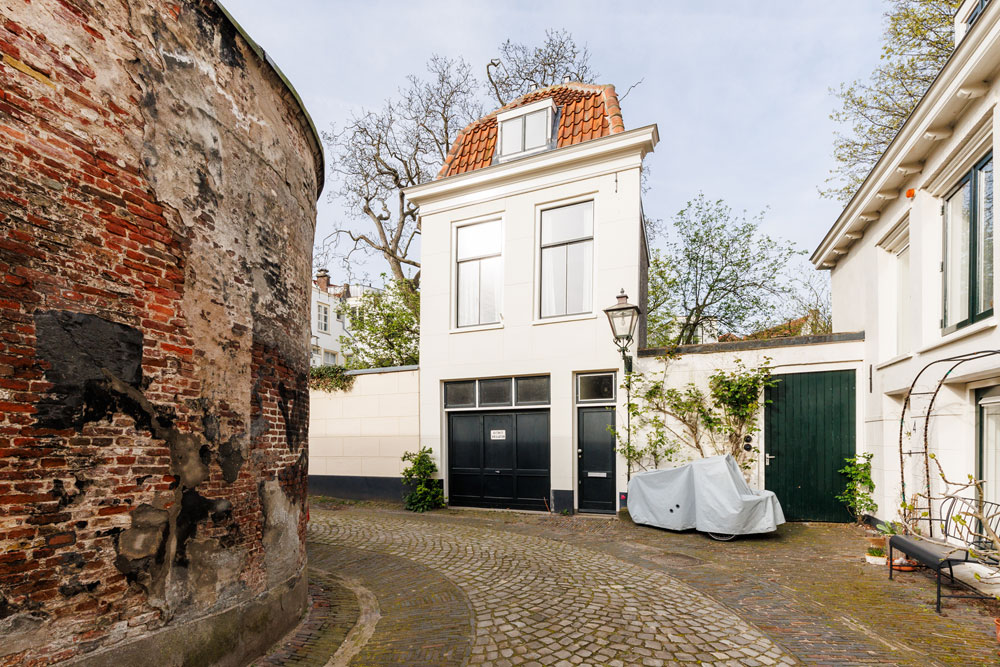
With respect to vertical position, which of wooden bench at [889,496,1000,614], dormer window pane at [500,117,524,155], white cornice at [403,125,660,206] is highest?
dormer window pane at [500,117,524,155]

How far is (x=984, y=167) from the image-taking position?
541 centimetres

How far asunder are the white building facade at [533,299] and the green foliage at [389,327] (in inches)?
191

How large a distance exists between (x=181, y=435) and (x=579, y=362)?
738 cm

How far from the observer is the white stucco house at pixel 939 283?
5203 mm

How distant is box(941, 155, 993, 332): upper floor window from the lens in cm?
535

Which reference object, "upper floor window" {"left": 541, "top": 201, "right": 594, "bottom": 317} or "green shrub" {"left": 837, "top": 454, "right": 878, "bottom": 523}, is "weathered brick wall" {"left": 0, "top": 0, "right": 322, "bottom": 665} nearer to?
"upper floor window" {"left": 541, "top": 201, "right": 594, "bottom": 317}

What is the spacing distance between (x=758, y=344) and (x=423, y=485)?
701 centimetres

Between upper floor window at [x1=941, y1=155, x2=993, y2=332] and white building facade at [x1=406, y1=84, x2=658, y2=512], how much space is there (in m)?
4.45

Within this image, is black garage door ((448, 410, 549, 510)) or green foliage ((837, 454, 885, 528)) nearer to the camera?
green foliage ((837, 454, 885, 528))

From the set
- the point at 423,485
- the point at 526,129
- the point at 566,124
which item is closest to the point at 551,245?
the point at 566,124

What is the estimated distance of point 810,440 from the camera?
8586mm

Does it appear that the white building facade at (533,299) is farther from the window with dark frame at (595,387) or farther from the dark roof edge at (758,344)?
the dark roof edge at (758,344)

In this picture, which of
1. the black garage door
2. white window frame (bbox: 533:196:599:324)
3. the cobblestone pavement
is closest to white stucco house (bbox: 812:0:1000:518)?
the cobblestone pavement

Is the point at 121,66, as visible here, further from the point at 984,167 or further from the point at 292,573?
the point at 984,167
